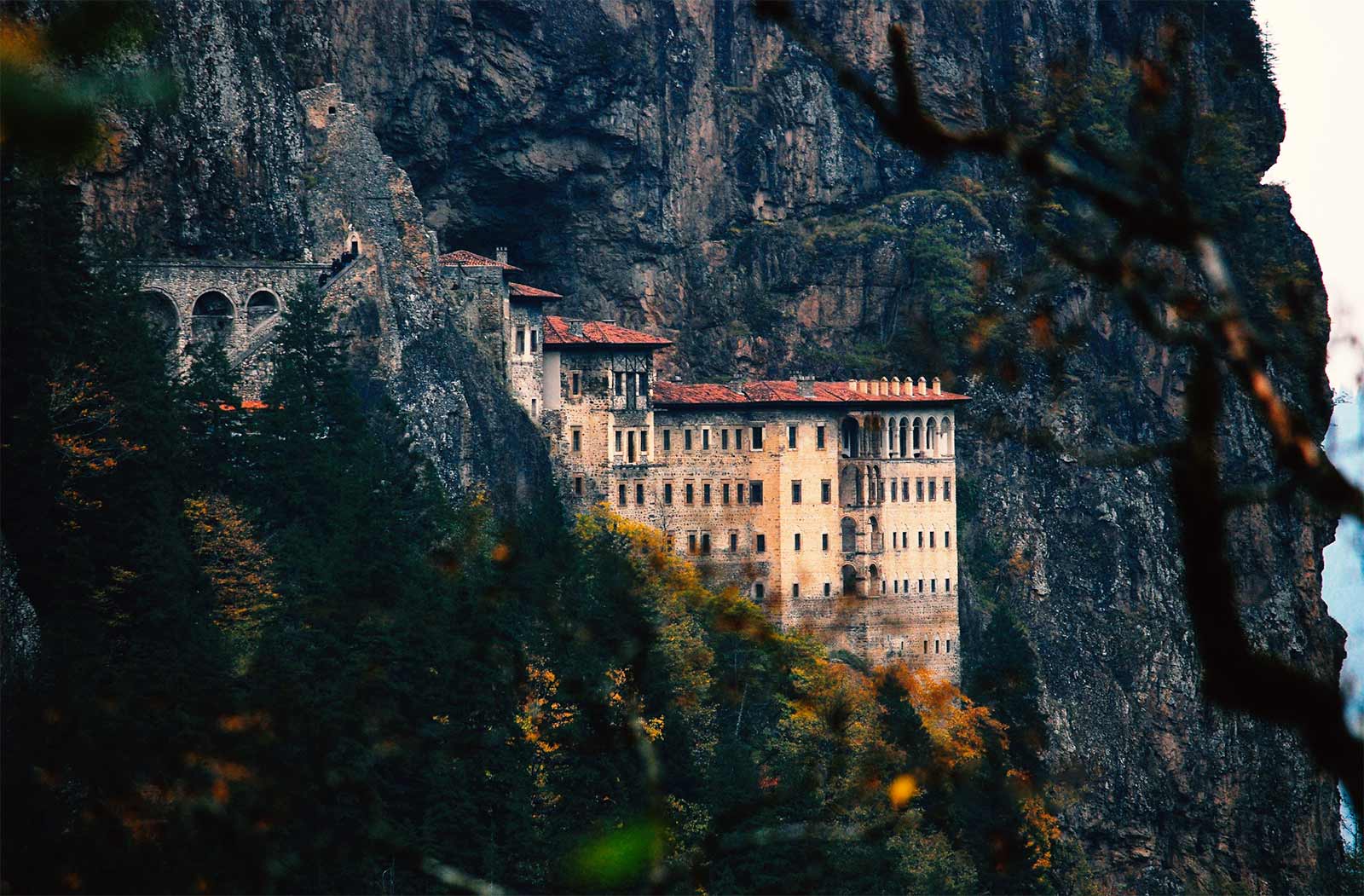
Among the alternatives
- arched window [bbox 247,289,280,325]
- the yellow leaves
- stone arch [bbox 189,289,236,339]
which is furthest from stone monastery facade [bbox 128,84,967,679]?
the yellow leaves

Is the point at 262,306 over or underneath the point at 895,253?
underneath

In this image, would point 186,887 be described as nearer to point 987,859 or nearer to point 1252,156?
point 987,859

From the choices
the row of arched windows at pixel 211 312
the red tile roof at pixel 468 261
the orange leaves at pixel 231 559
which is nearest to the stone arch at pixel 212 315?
the row of arched windows at pixel 211 312

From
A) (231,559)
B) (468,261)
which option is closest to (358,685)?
(231,559)

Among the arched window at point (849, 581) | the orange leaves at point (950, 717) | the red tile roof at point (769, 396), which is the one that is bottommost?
the orange leaves at point (950, 717)

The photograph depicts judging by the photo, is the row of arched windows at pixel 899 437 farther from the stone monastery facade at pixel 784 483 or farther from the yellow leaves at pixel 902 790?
the yellow leaves at pixel 902 790

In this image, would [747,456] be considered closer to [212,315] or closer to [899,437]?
[899,437]
